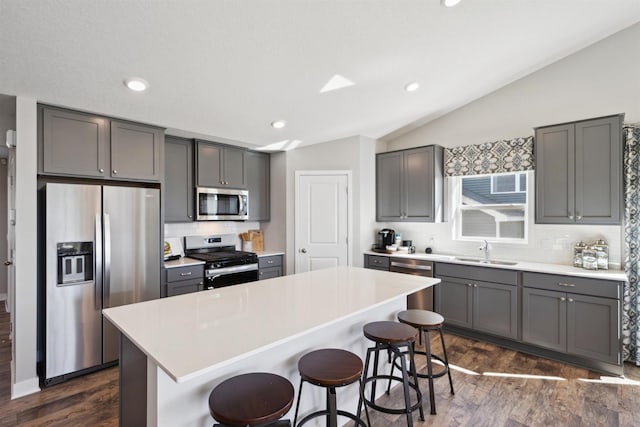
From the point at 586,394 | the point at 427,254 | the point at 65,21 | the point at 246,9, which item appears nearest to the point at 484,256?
the point at 427,254

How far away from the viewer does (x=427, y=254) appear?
4328mm

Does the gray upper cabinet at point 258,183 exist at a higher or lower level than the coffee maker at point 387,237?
higher

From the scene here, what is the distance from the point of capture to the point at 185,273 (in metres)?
3.48

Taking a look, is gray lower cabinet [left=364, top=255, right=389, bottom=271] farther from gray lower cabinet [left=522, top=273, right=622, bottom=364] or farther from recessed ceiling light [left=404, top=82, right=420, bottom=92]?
recessed ceiling light [left=404, top=82, right=420, bottom=92]

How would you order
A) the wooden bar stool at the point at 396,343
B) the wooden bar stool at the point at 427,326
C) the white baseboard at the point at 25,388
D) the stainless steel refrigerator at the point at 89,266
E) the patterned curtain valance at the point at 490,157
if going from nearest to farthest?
the wooden bar stool at the point at 396,343 < the wooden bar stool at the point at 427,326 < the white baseboard at the point at 25,388 < the stainless steel refrigerator at the point at 89,266 < the patterned curtain valance at the point at 490,157

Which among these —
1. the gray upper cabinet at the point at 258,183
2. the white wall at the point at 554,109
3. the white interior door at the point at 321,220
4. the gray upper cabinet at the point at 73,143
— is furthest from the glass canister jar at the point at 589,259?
the gray upper cabinet at the point at 73,143

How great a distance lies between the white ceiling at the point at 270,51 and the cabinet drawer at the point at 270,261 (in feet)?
5.64

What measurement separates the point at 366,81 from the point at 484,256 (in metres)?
2.57

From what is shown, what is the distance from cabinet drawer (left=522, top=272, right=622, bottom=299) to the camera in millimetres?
2785

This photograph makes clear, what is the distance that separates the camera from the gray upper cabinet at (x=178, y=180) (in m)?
3.73

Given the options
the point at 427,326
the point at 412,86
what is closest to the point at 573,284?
the point at 427,326

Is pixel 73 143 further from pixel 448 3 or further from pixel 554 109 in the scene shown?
pixel 554 109

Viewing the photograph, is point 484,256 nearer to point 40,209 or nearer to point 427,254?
point 427,254

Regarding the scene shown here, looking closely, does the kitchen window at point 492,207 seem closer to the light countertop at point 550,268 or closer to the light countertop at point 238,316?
the light countertop at point 550,268
